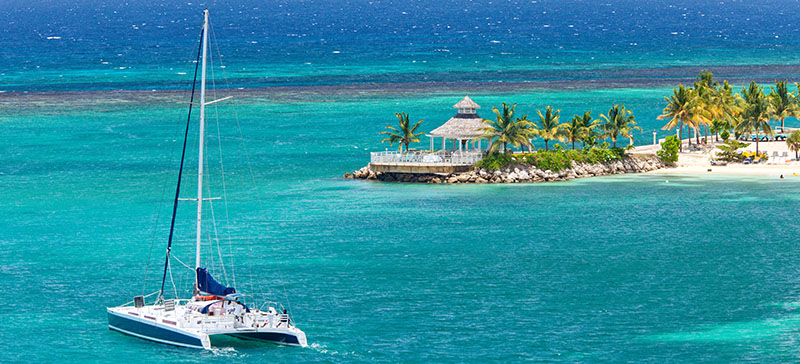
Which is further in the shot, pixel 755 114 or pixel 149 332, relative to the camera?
pixel 755 114

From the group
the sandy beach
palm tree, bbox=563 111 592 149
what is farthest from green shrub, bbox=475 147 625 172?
the sandy beach

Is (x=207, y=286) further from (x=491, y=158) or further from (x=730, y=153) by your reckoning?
(x=730, y=153)

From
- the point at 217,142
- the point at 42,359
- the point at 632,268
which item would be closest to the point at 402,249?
the point at 632,268

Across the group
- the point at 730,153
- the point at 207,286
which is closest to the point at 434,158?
the point at 730,153

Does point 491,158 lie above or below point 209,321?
above

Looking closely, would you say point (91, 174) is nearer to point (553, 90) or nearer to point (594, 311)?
point (594, 311)

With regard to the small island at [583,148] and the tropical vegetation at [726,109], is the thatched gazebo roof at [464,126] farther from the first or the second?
the tropical vegetation at [726,109]
